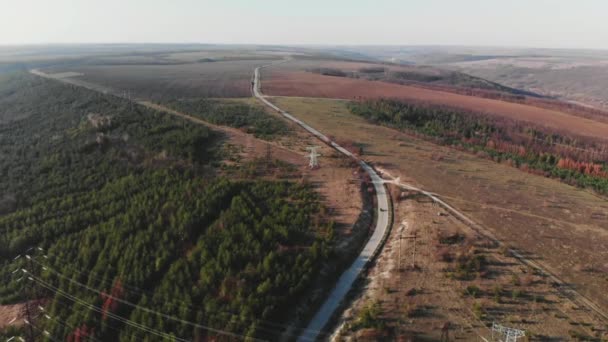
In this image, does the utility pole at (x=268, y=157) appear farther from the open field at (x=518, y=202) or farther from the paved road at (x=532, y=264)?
the paved road at (x=532, y=264)

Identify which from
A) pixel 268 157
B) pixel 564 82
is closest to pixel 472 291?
pixel 268 157

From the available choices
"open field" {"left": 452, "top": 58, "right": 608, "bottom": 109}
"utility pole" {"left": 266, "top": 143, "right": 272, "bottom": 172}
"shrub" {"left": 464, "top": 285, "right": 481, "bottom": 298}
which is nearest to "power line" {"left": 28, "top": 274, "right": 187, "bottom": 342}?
"shrub" {"left": 464, "top": 285, "right": 481, "bottom": 298}

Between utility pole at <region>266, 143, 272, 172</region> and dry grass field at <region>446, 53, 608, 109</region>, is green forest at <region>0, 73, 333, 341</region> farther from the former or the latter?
dry grass field at <region>446, 53, 608, 109</region>

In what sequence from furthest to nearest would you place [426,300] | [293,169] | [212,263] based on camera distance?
[293,169], [212,263], [426,300]

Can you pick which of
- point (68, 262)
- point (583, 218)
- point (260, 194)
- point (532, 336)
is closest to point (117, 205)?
point (68, 262)

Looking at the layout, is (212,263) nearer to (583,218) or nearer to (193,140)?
(193,140)
